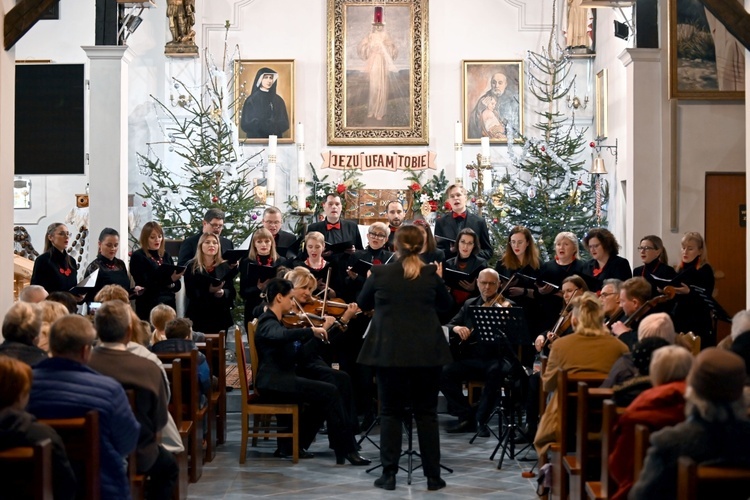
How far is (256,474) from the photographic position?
7.09 metres

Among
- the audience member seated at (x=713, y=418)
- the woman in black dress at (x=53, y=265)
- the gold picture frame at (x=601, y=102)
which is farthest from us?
the gold picture frame at (x=601, y=102)

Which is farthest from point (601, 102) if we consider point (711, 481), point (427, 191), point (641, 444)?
point (711, 481)

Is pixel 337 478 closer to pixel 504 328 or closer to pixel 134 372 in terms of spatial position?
pixel 504 328

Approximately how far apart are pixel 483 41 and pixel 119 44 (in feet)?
19.9

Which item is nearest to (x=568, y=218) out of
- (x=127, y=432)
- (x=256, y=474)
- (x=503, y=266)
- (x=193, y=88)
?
(x=503, y=266)

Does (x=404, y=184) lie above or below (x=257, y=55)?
below

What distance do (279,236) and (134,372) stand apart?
5.04 m

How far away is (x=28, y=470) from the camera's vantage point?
3582mm

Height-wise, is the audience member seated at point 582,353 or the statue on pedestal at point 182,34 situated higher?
the statue on pedestal at point 182,34

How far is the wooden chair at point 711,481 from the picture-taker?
3.23m

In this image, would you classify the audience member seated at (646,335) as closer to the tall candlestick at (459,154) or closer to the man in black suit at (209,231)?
the man in black suit at (209,231)

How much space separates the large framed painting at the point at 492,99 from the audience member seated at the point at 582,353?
889 cm

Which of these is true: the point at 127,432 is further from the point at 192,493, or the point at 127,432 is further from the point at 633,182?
the point at 633,182

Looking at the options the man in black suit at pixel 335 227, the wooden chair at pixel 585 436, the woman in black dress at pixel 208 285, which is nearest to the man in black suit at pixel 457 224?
the man in black suit at pixel 335 227
